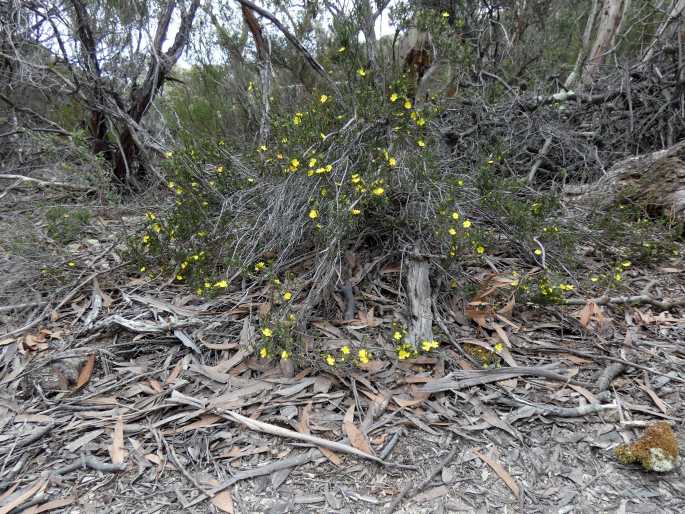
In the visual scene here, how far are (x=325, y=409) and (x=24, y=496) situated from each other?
1298 mm

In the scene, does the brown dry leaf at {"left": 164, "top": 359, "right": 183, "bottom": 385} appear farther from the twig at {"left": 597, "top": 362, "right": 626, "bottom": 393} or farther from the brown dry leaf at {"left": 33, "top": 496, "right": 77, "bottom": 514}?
the twig at {"left": 597, "top": 362, "right": 626, "bottom": 393}

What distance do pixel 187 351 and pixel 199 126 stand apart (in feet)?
13.0

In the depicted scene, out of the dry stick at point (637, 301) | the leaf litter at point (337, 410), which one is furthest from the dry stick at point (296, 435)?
the dry stick at point (637, 301)

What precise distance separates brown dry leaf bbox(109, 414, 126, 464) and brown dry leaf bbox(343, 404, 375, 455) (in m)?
1.01

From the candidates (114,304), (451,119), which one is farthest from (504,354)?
(451,119)

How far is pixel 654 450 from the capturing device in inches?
68.6

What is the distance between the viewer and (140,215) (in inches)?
168

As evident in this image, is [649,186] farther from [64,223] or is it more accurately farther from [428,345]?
[64,223]

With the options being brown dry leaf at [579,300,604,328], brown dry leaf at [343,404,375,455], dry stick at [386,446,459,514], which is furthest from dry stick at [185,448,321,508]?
brown dry leaf at [579,300,604,328]

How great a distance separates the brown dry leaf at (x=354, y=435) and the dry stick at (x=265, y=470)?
163mm

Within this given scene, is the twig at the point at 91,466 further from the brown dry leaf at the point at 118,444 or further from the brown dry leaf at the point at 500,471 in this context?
the brown dry leaf at the point at 500,471

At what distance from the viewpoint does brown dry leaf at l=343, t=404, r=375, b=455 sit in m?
1.91

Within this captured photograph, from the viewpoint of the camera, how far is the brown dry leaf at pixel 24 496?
1703mm

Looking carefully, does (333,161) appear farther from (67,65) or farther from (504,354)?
(67,65)
